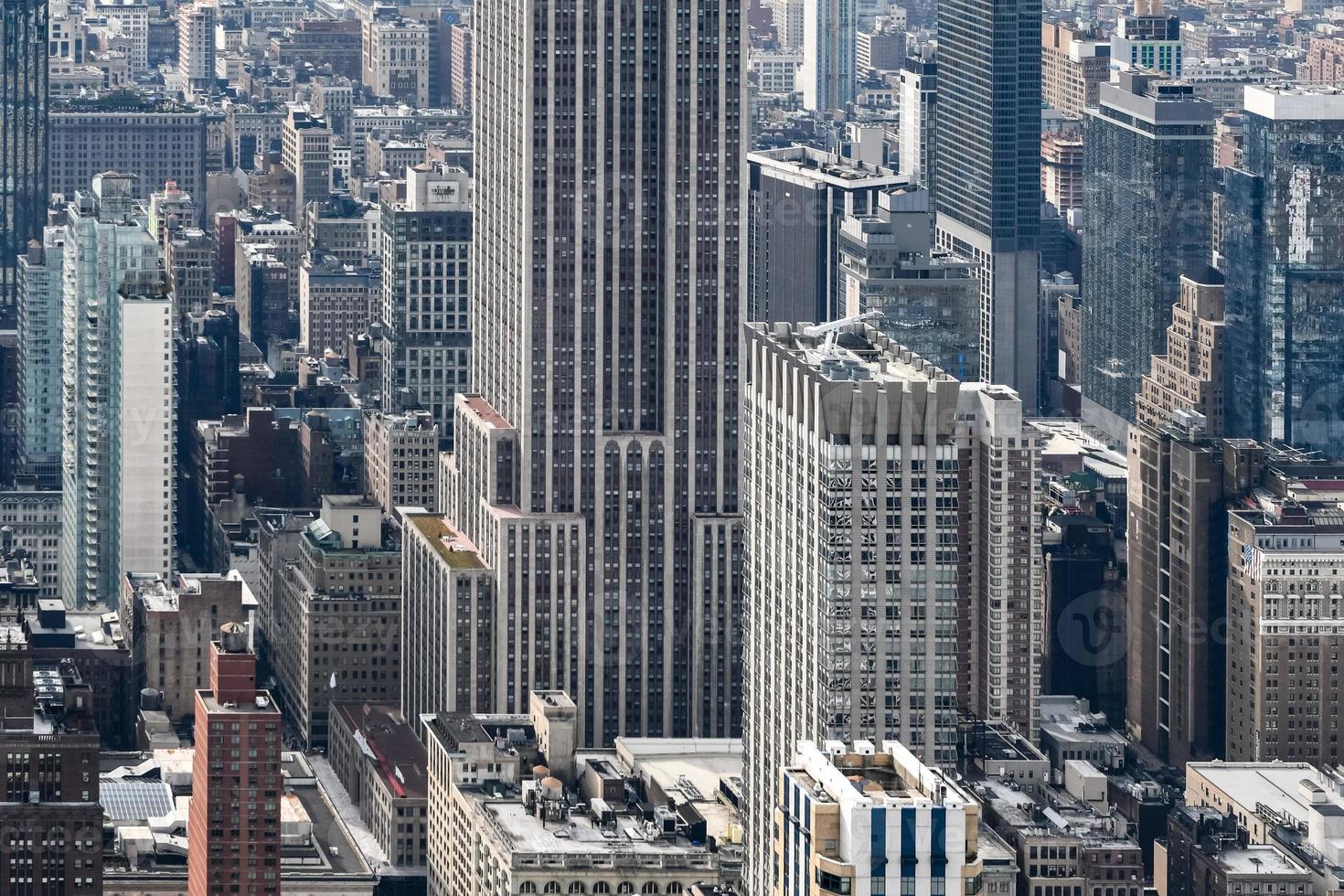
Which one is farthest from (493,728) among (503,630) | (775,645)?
(775,645)

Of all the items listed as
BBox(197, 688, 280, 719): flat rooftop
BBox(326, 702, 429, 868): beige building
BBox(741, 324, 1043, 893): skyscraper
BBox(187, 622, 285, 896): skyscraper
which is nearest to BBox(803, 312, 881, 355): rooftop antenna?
BBox(741, 324, 1043, 893): skyscraper

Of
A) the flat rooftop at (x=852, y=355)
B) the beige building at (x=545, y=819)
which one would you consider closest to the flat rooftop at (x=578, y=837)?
the beige building at (x=545, y=819)

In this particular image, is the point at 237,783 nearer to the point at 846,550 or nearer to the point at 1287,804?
the point at 846,550

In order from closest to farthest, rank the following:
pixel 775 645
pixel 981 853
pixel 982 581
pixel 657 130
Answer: pixel 775 645, pixel 981 853, pixel 982 581, pixel 657 130

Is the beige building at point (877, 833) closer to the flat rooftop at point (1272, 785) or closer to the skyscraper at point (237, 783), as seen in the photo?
the skyscraper at point (237, 783)

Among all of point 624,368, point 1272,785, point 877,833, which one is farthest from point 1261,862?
point 877,833

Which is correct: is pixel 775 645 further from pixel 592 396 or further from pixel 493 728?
pixel 592 396
